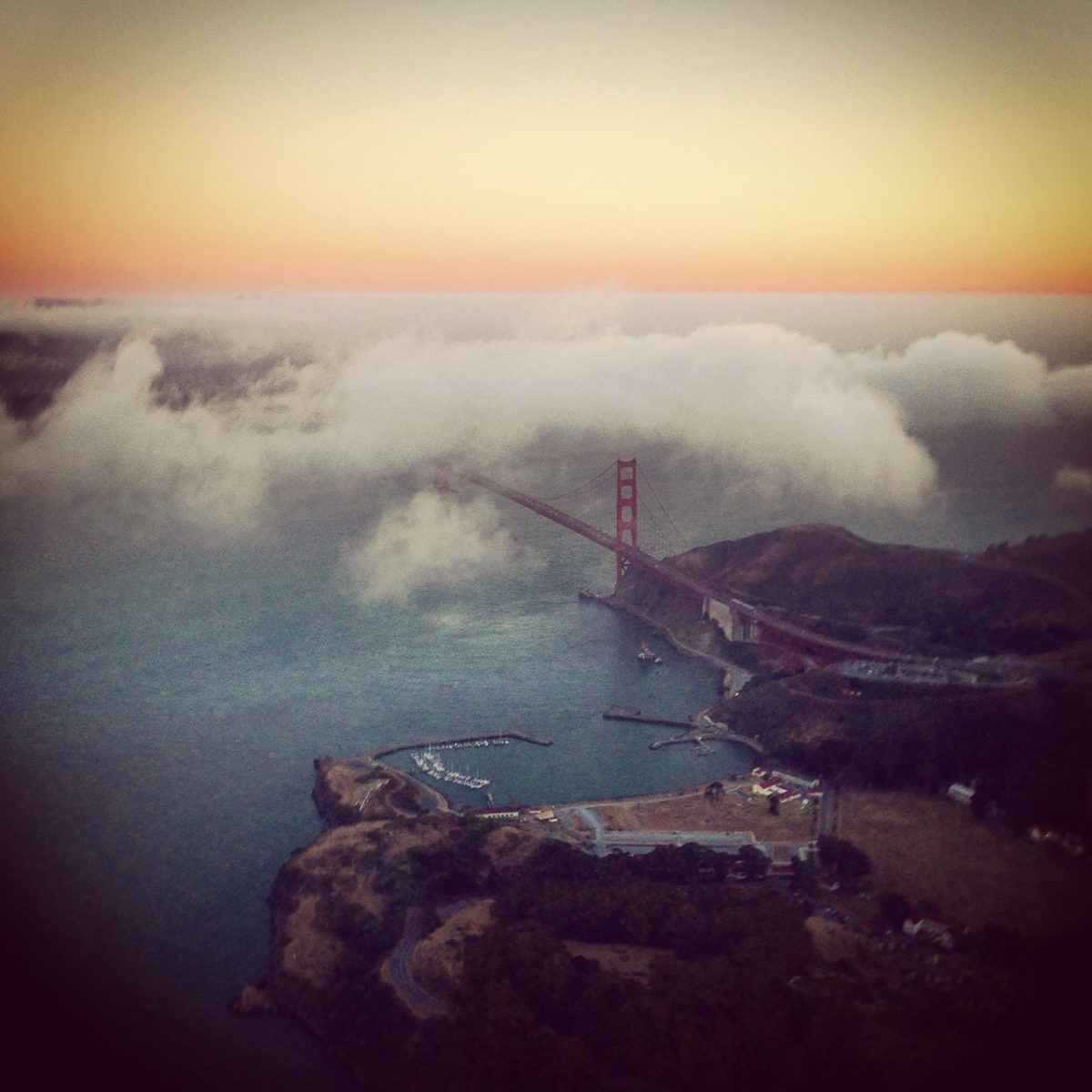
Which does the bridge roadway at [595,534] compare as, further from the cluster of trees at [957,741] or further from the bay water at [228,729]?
the cluster of trees at [957,741]

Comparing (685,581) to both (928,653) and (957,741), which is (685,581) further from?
(957,741)

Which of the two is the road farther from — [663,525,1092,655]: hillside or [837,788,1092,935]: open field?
[663,525,1092,655]: hillside

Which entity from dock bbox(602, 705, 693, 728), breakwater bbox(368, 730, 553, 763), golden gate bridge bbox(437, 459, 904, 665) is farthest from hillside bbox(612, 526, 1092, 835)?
breakwater bbox(368, 730, 553, 763)

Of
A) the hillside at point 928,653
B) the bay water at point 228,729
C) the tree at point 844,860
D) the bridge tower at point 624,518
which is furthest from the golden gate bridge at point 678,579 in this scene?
the tree at point 844,860

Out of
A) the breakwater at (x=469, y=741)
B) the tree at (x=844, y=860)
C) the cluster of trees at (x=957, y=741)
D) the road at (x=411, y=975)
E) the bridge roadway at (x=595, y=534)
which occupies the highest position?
the bridge roadway at (x=595, y=534)

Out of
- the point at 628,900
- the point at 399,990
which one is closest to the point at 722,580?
the point at 628,900
